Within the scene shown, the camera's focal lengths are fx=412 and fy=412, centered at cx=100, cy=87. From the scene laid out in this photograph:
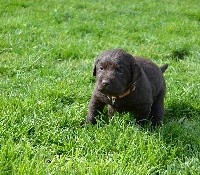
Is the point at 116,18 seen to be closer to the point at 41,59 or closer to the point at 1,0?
the point at 1,0

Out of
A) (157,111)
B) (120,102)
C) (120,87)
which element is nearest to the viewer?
(120,87)

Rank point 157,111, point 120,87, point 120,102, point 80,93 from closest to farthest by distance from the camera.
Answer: point 120,87 < point 120,102 < point 157,111 < point 80,93

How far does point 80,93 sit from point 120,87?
1659mm

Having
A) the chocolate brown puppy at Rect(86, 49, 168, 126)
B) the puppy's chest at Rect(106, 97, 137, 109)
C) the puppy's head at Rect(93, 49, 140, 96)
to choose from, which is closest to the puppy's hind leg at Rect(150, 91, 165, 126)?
the chocolate brown puppy at Rect(86, 49, 168, 126)

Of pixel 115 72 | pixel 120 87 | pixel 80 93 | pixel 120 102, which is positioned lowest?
pixel 80 93

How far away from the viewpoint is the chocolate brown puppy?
16.0ft

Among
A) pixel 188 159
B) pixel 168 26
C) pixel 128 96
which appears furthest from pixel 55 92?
pixel 168 26

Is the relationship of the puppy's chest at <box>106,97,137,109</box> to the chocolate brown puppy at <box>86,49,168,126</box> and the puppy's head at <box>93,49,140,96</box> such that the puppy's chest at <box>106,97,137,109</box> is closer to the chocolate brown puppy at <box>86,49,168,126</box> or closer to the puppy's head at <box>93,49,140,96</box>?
the chocolate brown puppy at <box>86,49,168,126</box>

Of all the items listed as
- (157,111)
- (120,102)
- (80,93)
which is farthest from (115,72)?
(80,93)

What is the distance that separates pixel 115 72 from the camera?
499 centimetres

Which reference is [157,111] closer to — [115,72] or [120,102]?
[120,102]

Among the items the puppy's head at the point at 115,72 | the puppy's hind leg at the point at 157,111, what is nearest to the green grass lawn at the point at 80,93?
the puppy's hind leg at the point at 157,111

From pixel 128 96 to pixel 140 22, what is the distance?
7564mm

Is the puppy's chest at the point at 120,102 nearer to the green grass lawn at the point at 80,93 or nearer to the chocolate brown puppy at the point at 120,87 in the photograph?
the chocolate brown puppy at the point at 120,87
